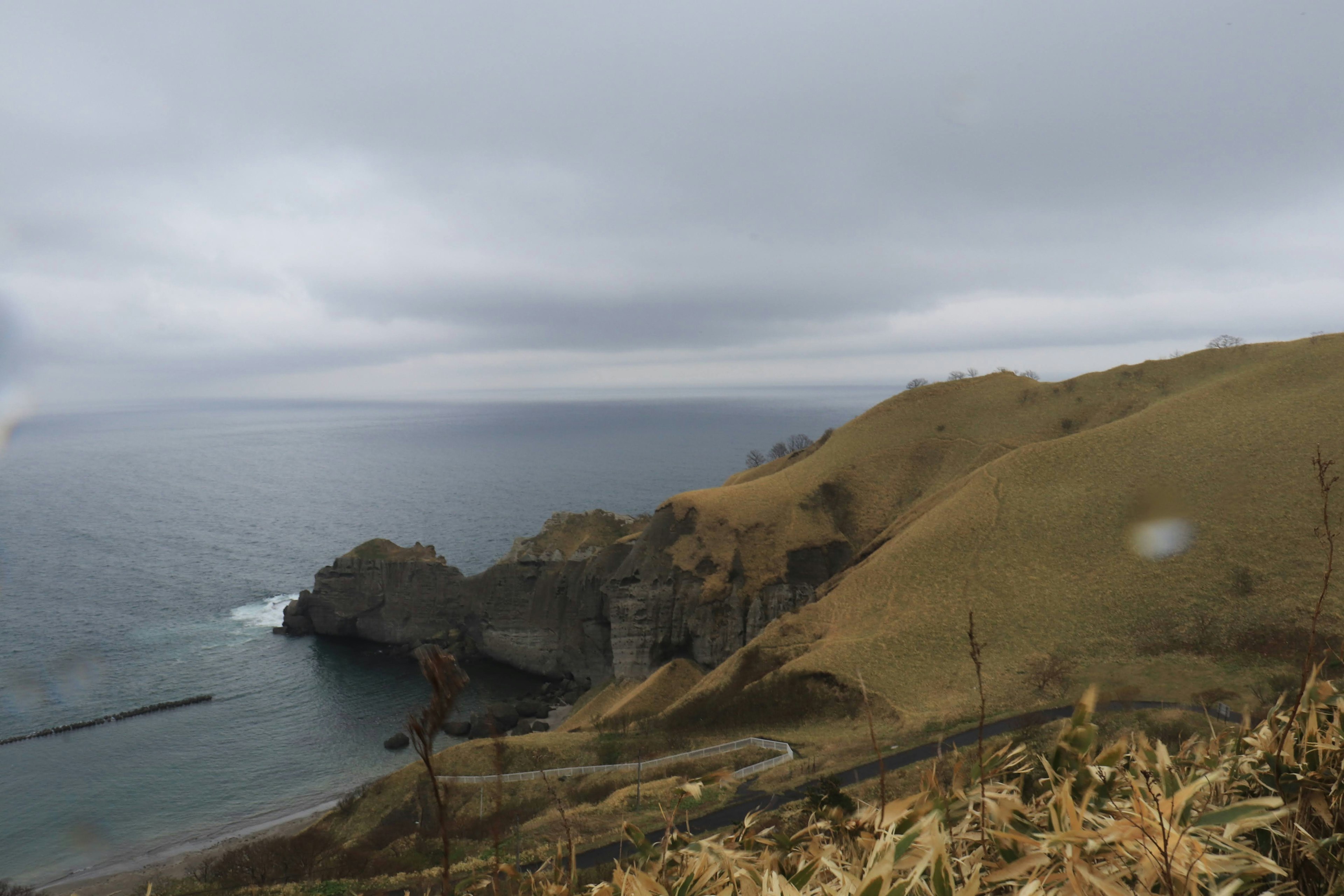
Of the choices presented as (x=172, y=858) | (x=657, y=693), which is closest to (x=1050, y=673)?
(x=657, y=693)

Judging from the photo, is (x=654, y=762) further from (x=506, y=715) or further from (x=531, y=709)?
(x=531, y=709)

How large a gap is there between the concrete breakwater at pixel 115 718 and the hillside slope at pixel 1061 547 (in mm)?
48162

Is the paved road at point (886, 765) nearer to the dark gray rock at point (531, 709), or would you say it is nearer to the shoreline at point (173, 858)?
the shoreline at point (173, 858)

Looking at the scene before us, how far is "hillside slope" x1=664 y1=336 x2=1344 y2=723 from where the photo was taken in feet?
119

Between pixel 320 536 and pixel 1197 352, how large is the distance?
145 metres

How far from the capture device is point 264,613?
91.9m

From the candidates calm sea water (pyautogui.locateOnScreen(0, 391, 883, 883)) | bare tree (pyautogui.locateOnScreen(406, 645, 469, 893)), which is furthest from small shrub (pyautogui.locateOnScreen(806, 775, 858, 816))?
calm sea water (pyautogui.locateOnScreen(0, 391, 883, 883))

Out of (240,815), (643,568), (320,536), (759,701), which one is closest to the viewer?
(759,701)

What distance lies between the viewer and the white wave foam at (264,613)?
8831cm

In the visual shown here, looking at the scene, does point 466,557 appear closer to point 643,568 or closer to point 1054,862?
point 643,568

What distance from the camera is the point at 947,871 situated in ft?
10.0

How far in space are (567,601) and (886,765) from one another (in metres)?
50.2

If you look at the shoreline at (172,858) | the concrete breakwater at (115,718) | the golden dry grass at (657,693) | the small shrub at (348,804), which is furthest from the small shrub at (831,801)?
the concrete breakwater at (115,718)

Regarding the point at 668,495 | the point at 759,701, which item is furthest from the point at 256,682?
the point at 668,495
